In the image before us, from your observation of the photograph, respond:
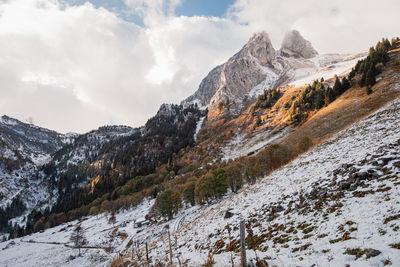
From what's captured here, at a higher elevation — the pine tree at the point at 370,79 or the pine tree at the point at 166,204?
the pine tree at the point at 370,79

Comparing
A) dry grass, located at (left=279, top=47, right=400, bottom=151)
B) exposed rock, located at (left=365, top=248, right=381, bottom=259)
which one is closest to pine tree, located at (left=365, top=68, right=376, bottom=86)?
dry grass, located at (left=279, top=47, right=400, bottom=151)

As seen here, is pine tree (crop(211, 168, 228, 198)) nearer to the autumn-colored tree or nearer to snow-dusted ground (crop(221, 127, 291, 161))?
the autumn-colored tree

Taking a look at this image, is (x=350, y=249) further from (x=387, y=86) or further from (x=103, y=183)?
(x=103, y=183)

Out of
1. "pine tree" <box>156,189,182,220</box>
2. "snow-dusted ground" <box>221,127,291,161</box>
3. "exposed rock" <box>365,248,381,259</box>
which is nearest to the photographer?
Answer: "exposed rock" <box>365,248,381,259</box>

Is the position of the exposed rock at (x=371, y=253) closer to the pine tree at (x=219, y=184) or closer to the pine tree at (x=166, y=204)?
the pine tree at (x=219, y=184)

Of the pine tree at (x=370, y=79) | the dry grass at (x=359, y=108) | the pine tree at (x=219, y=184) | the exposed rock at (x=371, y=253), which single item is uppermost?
the pine tree at (x=370, y=79)

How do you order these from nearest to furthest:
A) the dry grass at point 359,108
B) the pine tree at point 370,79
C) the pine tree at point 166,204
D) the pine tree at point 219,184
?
the dry grass at point 359,108 < the pine tree at point 219,184 < the pine tree at point 166,204 < the pine tree at point 370,79

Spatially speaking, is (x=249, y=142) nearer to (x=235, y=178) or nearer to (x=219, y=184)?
(x=235, y=178)

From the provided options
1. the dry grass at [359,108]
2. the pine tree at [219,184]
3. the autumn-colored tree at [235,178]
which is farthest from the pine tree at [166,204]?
the dry grass at [359,108]

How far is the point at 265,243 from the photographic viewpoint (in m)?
11.3

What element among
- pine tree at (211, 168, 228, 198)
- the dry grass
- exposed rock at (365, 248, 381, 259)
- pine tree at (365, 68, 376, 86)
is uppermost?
pine tree at (365, 68, 376, 86)

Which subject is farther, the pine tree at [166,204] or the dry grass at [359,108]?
the pine tree at [166,204]

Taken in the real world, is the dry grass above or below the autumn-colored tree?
above

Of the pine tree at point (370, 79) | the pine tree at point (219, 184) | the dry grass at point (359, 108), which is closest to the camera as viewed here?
the dry grass at point (359, 108)
